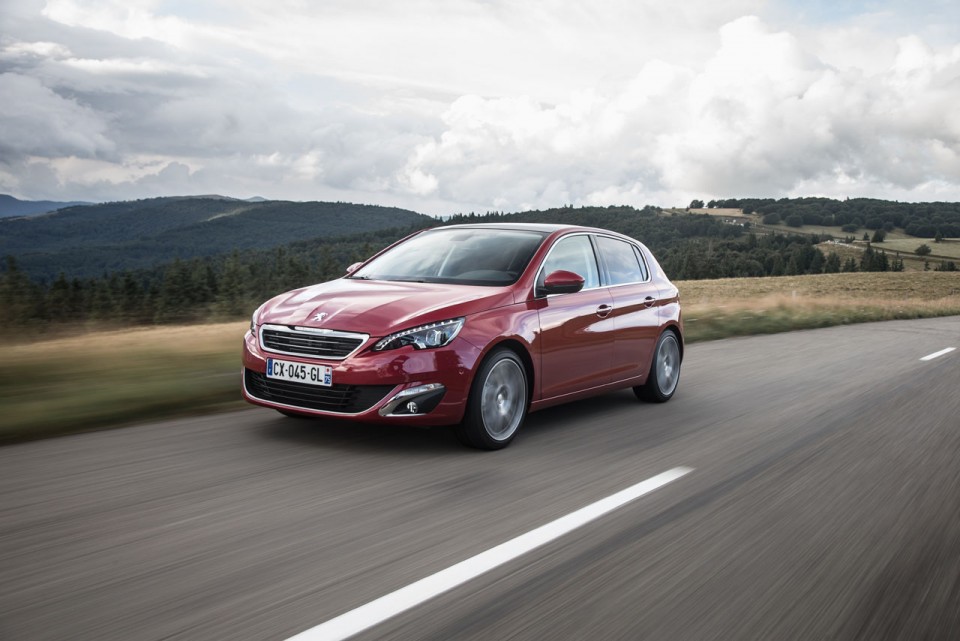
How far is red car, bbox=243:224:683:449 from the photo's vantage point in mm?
5262

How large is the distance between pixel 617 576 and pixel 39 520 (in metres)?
2.59

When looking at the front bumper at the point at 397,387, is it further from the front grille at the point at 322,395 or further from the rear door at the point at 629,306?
the rear door at the point at 629,306

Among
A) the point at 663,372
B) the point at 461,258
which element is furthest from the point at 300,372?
the point at 663,372

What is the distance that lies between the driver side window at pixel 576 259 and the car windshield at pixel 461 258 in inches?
6.2

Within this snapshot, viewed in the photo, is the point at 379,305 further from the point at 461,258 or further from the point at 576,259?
the point at 576,259

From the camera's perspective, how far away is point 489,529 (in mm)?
3992

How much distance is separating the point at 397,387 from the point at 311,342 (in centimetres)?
64

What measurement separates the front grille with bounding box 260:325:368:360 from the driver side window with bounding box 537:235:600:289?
1.66 m

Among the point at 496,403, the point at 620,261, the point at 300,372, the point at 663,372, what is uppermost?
the point at 620,261

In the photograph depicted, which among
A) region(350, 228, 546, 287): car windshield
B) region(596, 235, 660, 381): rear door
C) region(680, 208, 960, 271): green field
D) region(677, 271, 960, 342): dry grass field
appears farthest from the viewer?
region(680, 208, 960, 271): green field

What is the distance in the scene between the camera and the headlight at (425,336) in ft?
17.2

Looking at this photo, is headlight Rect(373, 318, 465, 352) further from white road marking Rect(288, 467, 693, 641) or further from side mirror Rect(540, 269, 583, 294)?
white road marking Rect(288, 467, 693, 641)

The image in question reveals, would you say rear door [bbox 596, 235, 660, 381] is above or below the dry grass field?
above

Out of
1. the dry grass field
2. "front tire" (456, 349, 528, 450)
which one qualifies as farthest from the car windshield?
the dry grass field
